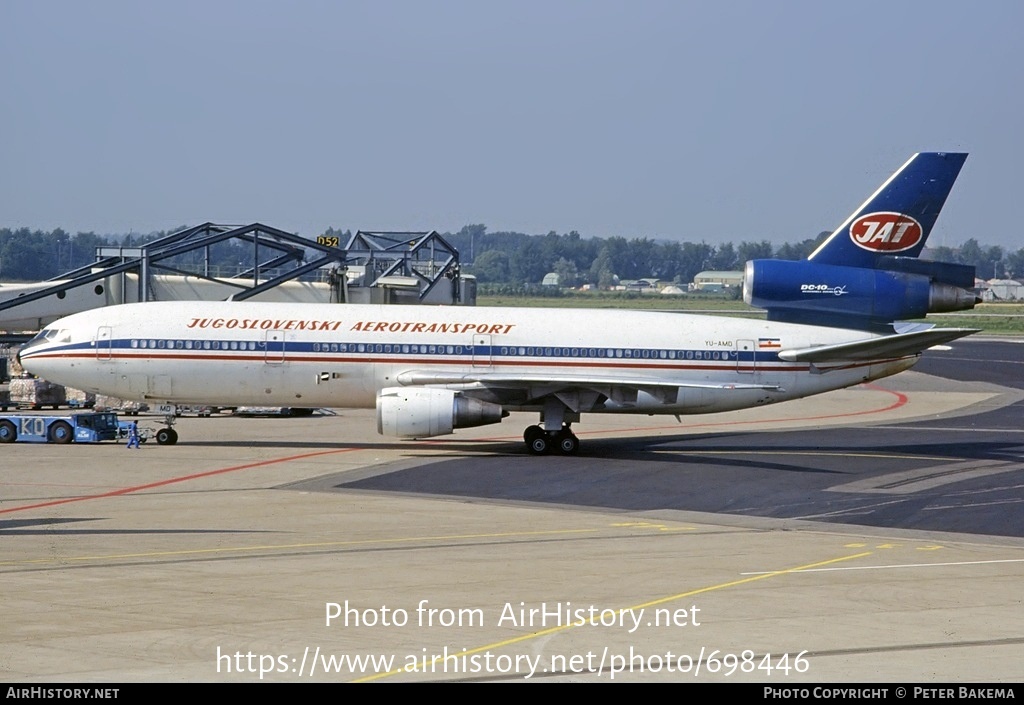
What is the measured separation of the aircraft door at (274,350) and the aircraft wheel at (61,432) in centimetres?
652

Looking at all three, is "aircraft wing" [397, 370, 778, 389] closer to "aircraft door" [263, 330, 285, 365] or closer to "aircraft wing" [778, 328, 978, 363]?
"aircraft wing" [778, 328, 978, 363]

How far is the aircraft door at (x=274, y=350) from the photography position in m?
36.3

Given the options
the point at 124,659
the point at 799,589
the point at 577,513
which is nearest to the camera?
the point at 124,659

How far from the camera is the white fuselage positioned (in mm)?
36312

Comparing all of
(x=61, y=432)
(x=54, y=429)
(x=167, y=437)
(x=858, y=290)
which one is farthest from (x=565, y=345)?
(x=54, y=429)

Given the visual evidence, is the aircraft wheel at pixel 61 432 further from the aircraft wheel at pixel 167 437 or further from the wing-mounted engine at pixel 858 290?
the wing-mounted engine at pixel 858 290

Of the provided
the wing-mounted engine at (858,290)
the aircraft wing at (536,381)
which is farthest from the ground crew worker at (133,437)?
the wing-mounted engine at (858,290)

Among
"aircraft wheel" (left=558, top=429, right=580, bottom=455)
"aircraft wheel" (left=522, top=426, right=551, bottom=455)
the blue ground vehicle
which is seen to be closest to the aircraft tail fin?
"aircraft wheel" (left=558, top=429, right=580, bottom=455)

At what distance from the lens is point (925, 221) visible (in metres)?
36.9

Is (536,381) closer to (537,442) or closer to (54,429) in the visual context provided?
(537,442)

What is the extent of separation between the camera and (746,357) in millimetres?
37125
